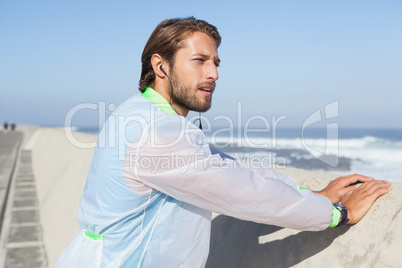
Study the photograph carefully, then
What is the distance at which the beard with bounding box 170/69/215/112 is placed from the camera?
1.92 metres

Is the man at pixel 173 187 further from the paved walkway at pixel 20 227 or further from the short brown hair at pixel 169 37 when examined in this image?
the paved walkway at pixel 20 227

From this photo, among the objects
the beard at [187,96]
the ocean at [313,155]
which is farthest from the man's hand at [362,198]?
the ocean at [313,155]

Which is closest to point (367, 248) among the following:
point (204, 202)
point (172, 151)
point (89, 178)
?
point (204, 202)

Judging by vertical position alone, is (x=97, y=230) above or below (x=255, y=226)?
above

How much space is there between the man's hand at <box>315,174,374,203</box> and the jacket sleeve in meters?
0.38

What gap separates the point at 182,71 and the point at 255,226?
103 centimetres

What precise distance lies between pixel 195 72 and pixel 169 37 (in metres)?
0.21

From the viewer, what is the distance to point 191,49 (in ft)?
6.23

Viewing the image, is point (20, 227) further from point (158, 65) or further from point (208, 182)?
point (208, 182)

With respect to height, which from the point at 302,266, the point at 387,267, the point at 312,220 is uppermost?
the point at 312,220

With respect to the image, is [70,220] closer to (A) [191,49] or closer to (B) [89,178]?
(B) [89,178]

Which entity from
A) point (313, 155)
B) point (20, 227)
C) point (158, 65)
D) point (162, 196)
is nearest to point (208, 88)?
point (158, 65)

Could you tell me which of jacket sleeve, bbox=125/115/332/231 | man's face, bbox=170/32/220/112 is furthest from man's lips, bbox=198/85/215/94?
jacket sleeve, bbox=125/115/332/231

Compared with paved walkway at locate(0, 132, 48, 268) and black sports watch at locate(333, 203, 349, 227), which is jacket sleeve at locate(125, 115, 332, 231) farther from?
paved walkway at locate(0, 132, 48, 268)
